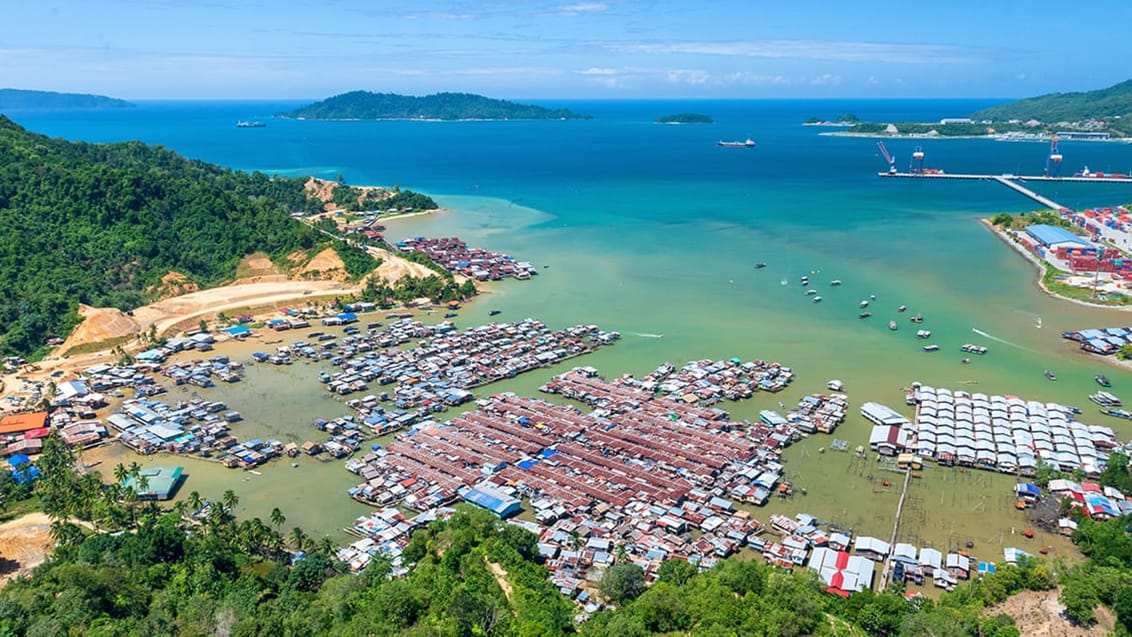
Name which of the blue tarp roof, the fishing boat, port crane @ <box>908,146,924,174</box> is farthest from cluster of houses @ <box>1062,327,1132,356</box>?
port crane @ <box>908,146,924,174</box>

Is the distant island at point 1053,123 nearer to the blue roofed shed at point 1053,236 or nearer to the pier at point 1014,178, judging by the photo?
the pier at point 1014,178

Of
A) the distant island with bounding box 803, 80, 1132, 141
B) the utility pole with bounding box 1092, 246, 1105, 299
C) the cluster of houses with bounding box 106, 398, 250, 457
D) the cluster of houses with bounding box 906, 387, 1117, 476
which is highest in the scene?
the distant island with bounding box 803, 80, 1132, 141

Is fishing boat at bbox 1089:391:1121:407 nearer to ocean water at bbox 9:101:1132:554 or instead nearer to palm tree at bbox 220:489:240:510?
ocean water at bbox 9:101:1132:554

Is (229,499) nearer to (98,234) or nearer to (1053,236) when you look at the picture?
(98,234)

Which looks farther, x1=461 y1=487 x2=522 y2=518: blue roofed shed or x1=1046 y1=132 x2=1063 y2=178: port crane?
x1=1046 y1=132 x2=1063 y2=178: port crane

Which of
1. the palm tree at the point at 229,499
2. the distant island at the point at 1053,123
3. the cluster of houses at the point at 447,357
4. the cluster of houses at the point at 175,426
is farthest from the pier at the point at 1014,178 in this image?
the palm tree at the point at 229,499

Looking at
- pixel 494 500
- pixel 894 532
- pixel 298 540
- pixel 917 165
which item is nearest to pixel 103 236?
→ pixel 298 540
